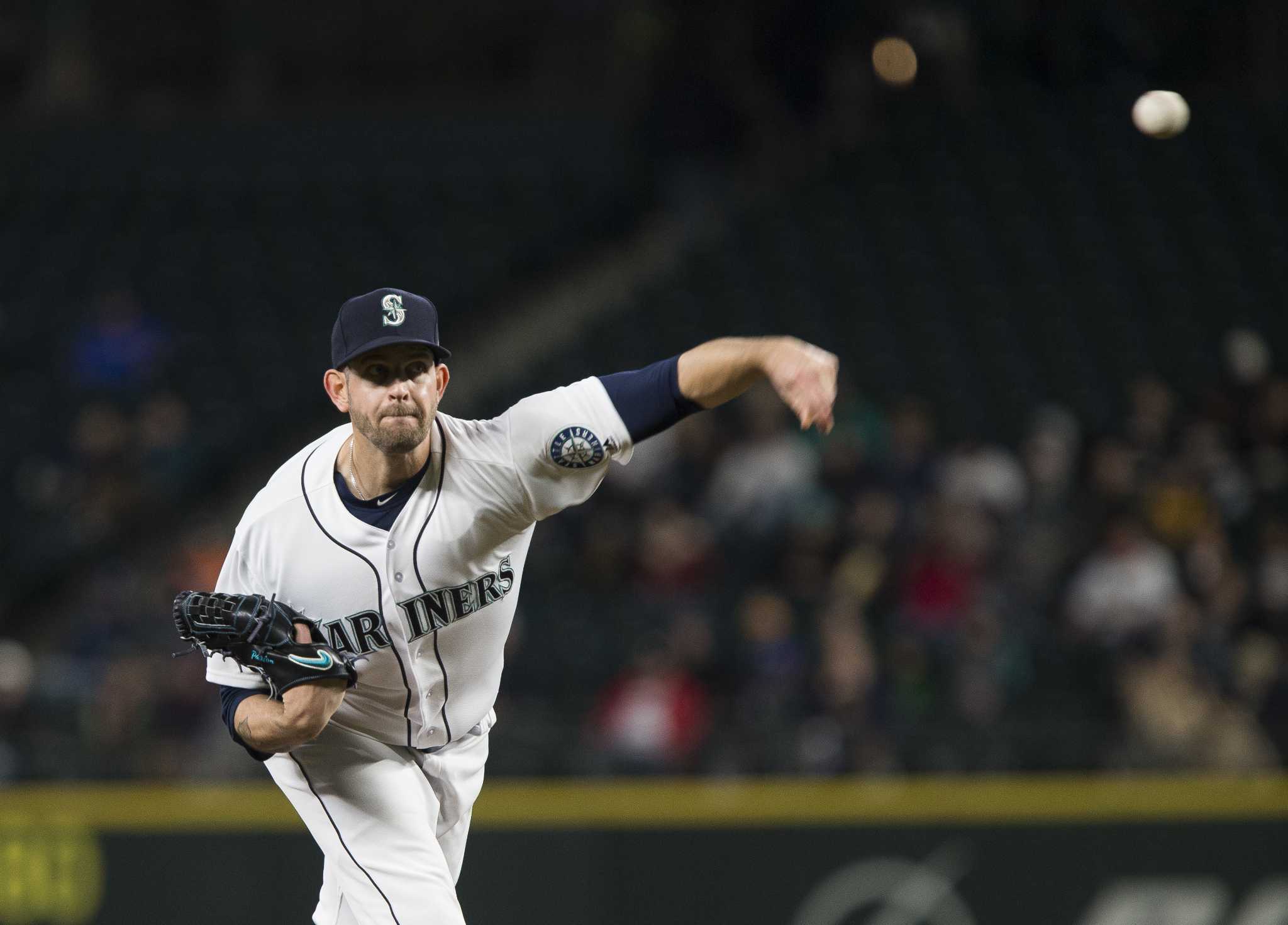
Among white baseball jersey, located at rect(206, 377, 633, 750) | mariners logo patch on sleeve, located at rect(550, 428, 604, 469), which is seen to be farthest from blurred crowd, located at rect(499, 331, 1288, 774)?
mariners logo patch on sleeve, located at rect(550, 428, 604, 469)

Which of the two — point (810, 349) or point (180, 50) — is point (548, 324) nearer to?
point (180, 50)

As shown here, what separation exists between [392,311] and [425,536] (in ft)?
1.76

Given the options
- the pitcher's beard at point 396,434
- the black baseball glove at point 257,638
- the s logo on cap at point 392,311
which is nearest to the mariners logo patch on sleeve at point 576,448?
the pitcher's beard at point 396,434

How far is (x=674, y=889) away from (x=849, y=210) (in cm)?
650

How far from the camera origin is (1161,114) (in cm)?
540

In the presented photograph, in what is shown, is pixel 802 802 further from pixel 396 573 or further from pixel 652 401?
pixel 652 401

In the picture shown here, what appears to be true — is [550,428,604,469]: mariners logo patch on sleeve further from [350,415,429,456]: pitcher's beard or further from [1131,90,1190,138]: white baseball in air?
[1131,90,1190,138]: white baseball in air

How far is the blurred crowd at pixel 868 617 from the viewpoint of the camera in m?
7.63

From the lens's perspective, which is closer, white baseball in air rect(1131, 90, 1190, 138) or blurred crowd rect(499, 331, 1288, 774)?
white baseball in air rect(1131, 90, 1190, 138)

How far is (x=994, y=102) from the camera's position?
42.7 ft

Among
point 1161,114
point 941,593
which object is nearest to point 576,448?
point 1161,114

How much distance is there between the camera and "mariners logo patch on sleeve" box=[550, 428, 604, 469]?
154 inches

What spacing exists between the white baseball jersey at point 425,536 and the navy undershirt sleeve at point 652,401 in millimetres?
26

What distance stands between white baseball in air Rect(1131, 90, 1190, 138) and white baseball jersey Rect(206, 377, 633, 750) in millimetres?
2338
